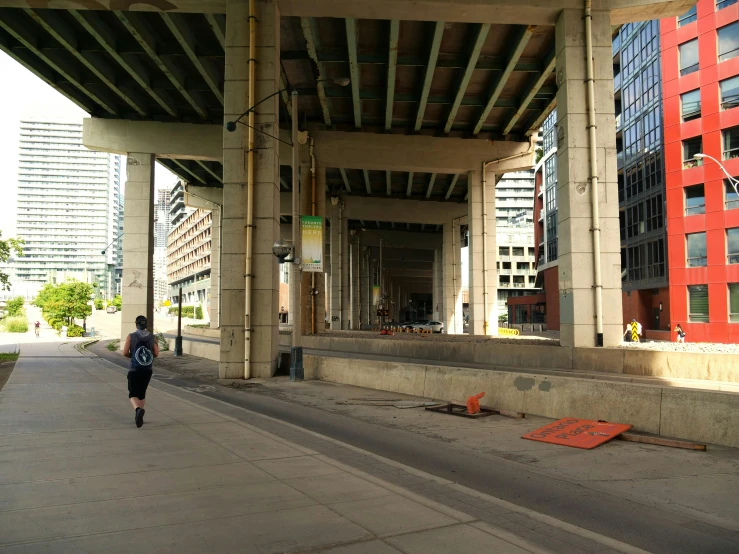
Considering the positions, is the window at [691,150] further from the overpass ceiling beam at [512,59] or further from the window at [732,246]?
the overpass ceiling beam at [512,59]

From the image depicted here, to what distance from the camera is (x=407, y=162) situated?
125 ft

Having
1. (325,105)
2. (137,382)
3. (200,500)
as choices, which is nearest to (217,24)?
(325,105)

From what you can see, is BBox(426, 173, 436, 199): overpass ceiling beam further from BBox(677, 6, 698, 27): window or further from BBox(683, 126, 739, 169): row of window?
BBox(677, 6, 698, 27): window

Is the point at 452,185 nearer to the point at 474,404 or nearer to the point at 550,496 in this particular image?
the point at 474,404

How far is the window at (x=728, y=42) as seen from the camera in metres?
38.4

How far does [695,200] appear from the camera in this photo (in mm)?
41031

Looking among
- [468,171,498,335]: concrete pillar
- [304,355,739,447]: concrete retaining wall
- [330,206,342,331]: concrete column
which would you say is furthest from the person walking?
[330,206,342,331]: concrete column

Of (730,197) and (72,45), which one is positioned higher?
(72,45)

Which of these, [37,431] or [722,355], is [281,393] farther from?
[722,355]

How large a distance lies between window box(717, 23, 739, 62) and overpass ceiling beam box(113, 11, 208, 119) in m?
34.5

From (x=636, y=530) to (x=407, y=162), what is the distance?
34.2 metres

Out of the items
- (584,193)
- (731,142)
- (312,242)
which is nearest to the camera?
(584,193)

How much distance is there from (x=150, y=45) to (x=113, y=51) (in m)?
2.09

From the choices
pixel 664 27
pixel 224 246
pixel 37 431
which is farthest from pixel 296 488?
pixel 664 27
